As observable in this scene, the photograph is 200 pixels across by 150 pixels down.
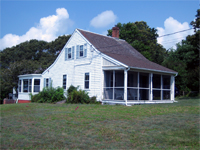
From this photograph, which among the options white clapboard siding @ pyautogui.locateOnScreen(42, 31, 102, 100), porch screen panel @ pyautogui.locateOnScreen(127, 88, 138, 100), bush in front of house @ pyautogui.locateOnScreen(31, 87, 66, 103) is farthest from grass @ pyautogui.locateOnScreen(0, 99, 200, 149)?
bush in front of house @ pyautogui.locateOnScreen(31, 87, 66, 103)

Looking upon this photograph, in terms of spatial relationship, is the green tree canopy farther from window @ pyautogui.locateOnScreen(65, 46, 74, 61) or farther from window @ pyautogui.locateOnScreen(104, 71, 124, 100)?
window @ pyautogui.locateOnScreen(65, 46, 74, 61)

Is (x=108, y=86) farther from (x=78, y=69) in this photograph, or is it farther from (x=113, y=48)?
(x=113, y=48)

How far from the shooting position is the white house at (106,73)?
18594 millimetres

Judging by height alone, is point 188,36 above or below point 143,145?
above

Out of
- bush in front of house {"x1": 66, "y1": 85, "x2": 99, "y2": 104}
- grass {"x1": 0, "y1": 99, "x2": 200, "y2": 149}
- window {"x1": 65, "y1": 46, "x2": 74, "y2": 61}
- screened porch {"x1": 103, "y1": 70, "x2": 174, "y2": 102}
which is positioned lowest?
grass {"x1": 0, "y1": 99, "x2": 200, "y2": 149}

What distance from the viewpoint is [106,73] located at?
19953 millimetres

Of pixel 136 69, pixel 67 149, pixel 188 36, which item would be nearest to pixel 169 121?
pixel 67 149

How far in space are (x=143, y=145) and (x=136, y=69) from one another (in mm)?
11864

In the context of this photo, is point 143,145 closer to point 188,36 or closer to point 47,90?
point 47,90

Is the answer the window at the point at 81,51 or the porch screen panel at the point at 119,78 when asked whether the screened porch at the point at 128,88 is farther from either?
the window at the point at 81,51

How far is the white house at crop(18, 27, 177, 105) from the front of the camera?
61.0 ft

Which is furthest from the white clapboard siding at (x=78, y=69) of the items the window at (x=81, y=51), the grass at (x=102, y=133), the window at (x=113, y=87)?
the grass at (x=102, y=133)

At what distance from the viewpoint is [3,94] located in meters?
39.8

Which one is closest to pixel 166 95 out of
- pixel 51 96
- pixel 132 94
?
pixel 132 94
